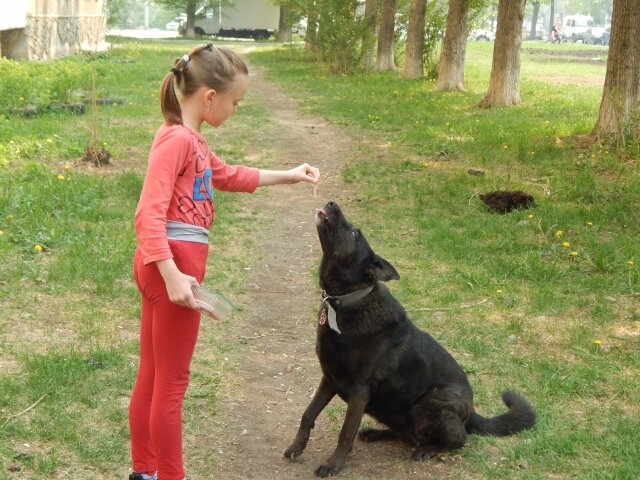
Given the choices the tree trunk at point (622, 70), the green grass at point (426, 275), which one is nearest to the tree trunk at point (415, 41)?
the green grass at point (426, 275)

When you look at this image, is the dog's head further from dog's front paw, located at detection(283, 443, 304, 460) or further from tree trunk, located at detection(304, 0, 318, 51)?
tree trunk, located at detection(304, 0, 318, 51)

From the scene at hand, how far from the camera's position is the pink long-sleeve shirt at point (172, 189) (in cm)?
347

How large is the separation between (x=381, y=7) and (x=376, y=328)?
26525 mm

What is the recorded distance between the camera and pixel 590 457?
15.3 ft

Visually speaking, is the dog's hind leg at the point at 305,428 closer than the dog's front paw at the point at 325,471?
No

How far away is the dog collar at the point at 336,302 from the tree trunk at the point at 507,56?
46.8 ft

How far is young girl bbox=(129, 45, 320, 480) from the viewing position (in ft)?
11.5

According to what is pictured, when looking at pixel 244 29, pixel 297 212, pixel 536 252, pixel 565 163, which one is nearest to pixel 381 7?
pixel 565 163

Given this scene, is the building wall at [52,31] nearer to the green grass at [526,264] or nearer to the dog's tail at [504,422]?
the green grass at [526,264]

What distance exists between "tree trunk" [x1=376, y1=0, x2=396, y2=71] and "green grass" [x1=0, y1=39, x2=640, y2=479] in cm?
1279

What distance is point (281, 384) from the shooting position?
18.8ft

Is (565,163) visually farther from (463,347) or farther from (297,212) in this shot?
(463,347)

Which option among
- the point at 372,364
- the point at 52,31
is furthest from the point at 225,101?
the point at 52,31

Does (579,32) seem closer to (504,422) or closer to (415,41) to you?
(415,41)
